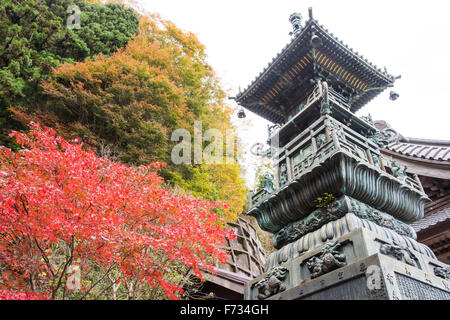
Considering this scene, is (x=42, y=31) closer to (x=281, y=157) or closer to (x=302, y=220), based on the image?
(x=281, y=157)

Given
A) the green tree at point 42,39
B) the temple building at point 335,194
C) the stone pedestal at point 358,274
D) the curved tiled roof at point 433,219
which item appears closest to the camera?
the stone pedestal at point 358,274

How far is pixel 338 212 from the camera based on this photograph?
6359mm

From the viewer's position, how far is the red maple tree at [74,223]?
6.10 meters

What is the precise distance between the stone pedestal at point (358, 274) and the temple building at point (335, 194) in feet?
0.06

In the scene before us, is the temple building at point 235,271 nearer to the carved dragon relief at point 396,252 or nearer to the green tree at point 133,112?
the green tree at point 133,112

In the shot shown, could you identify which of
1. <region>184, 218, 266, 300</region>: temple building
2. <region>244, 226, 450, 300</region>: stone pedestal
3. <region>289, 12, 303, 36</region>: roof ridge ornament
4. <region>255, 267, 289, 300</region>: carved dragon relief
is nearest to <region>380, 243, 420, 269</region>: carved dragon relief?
<region>244, 226, 450, 300</region>: stone pedestal

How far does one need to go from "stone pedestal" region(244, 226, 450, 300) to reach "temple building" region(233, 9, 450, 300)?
2cm

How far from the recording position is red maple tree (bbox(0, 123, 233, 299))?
6.10 metres

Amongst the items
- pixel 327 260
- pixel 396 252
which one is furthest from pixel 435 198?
pixel 327 260

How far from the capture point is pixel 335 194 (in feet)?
21.7

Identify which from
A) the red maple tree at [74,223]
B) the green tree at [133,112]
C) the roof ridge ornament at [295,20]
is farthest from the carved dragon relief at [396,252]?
the green tree at [133,112]

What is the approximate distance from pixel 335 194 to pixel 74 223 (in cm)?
572

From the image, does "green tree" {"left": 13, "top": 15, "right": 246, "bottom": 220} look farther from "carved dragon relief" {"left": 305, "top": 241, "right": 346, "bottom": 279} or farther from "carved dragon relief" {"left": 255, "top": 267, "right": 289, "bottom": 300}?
"carved dragon relief" {"left": 305, "top": 241, "right": 346, "bottom": 279}
